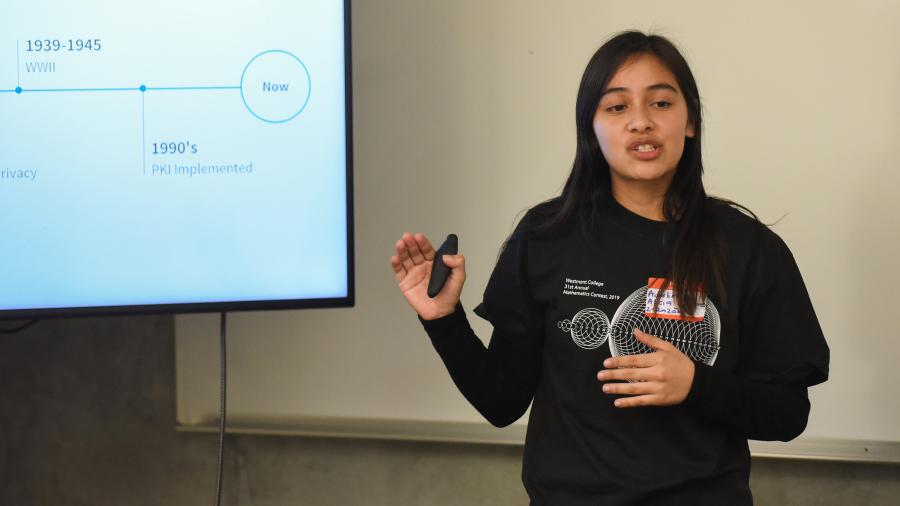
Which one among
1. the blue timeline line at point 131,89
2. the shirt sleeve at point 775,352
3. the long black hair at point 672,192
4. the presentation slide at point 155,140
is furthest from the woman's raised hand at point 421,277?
the blue timeline line at point 131,89

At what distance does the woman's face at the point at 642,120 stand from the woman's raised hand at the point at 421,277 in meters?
0.29

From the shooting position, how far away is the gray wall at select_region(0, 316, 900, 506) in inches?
84.2

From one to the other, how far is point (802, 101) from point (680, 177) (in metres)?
0.66

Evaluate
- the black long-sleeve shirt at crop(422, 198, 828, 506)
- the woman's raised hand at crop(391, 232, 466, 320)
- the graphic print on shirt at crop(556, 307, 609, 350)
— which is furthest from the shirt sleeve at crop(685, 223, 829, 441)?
the woman's raised hand at crop(391, 232, 466, 320)

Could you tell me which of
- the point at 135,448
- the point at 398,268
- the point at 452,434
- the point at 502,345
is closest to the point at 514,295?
the point at 502,345

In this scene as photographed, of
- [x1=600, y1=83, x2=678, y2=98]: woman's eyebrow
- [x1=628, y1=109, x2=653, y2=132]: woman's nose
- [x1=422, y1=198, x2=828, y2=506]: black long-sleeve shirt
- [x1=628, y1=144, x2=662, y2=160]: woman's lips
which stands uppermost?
[x1=600, y1=83, x2=678, y2=98]: woman's eyebrow

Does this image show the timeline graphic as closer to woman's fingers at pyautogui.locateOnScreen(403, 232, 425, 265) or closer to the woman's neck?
woman's fingers at pyautogui.locateOnScreen(403, 232, 425, 265)

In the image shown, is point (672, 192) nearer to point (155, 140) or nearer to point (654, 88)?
point (654, 88)

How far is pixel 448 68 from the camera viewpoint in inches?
79.8

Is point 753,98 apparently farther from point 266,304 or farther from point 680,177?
point 266,304

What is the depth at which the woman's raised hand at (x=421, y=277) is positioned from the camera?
134 cm

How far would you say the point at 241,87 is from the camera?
5.82 ft

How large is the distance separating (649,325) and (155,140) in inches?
41.1

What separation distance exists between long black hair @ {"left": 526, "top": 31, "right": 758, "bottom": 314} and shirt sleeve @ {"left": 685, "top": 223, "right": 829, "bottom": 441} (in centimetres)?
6
